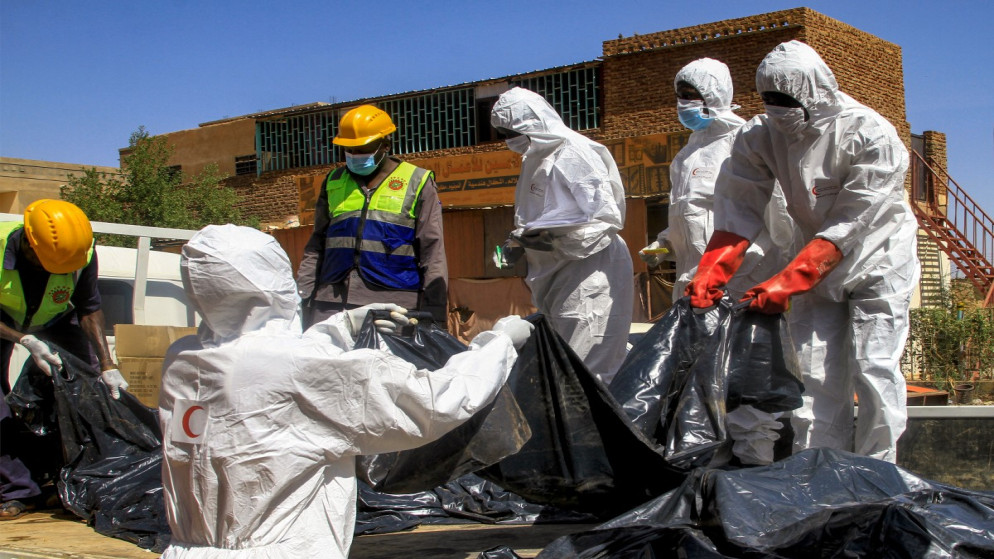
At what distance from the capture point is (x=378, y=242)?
4.80 metres

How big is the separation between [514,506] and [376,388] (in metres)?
2.04

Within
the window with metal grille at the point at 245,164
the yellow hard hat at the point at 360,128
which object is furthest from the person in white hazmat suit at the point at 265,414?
the window with metal grille at the point at 245,164

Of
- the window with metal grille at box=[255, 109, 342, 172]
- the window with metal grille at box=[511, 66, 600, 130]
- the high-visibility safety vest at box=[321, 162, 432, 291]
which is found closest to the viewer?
the high-visibility safety vest at box=[321, 162, 432, 291]

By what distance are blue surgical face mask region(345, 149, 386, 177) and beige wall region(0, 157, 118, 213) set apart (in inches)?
848

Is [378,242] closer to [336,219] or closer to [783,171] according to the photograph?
[336,219]

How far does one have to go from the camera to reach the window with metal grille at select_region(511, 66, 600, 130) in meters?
22.5

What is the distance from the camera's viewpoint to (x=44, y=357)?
4707mm

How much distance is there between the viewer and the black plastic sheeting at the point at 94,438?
173 inches

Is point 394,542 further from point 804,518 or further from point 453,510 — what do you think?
point 804,518

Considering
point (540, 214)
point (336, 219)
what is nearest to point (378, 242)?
point (336, 219)

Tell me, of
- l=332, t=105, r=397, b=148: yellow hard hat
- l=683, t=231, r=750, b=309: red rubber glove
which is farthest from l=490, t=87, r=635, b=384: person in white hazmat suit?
l=683, t=231, r=750, b=309: red rubber glove

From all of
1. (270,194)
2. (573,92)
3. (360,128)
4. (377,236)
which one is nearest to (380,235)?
(377,236)

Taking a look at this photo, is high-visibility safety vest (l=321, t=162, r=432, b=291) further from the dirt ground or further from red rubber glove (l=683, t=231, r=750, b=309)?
red rubber glove (l=683, t=231, r=750, b=309)

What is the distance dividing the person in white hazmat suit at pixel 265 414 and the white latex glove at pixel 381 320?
0.85 metres
